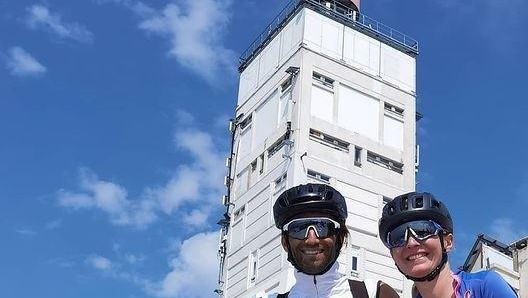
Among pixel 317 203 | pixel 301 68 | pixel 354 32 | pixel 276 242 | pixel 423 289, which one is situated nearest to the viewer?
pixel 423 289

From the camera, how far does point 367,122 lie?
43.5m

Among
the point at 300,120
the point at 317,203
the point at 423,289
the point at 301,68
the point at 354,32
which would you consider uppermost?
the point at 354,32

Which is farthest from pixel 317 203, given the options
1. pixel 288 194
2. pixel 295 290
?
pixel 295 290

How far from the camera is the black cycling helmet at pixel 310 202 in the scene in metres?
5.21

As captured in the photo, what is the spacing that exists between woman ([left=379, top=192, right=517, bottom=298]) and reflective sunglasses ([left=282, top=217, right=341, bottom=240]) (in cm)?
54

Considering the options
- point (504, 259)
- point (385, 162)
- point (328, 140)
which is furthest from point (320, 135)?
point (504, 259)

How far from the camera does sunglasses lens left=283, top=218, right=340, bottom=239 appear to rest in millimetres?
5145

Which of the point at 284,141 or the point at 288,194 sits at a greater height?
the point at 284,141

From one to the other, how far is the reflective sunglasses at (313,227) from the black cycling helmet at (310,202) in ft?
0.19

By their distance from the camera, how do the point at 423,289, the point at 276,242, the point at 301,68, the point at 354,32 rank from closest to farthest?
the point at 423,289, the point at 276,242, the point at 301,68, the point at 354,32

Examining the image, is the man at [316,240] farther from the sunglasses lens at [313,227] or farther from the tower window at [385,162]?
the tower window at [385,162]

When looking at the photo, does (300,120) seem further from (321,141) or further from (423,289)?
(423,289)

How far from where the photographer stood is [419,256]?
455 centimetres

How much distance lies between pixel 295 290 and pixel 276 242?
3368 cm
